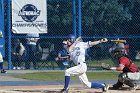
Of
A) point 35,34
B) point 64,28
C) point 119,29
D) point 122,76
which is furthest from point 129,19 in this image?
point 122,76

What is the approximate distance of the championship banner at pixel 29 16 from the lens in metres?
24.6

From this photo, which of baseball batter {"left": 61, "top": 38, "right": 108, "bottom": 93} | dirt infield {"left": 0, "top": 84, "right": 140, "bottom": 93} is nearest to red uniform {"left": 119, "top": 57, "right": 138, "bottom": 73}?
dirt infield {"left": 0, "top": 84, "right": 140, "bottom": 93}

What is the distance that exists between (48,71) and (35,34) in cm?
207

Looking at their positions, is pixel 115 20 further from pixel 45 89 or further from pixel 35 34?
pixel 45 89

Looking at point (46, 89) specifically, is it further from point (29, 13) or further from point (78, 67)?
point (29, 13)

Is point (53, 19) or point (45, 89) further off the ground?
point (53, 19)

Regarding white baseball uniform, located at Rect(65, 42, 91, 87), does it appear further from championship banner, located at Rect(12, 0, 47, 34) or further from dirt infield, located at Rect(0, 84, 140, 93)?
championship banner, located at Rect(12, 0, 47, 34)

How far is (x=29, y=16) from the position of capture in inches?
974

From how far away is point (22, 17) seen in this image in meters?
24.7

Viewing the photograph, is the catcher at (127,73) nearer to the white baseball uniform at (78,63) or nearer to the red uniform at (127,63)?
the red uniform at (127,63)

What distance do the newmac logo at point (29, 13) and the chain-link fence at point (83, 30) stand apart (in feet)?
2.74

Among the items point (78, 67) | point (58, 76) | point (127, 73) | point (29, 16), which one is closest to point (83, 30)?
point (29, 16)

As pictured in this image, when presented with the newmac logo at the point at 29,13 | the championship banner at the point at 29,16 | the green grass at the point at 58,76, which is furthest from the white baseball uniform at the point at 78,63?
the newmac logo at the point at 29,13

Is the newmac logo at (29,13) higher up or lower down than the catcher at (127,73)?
higher up
